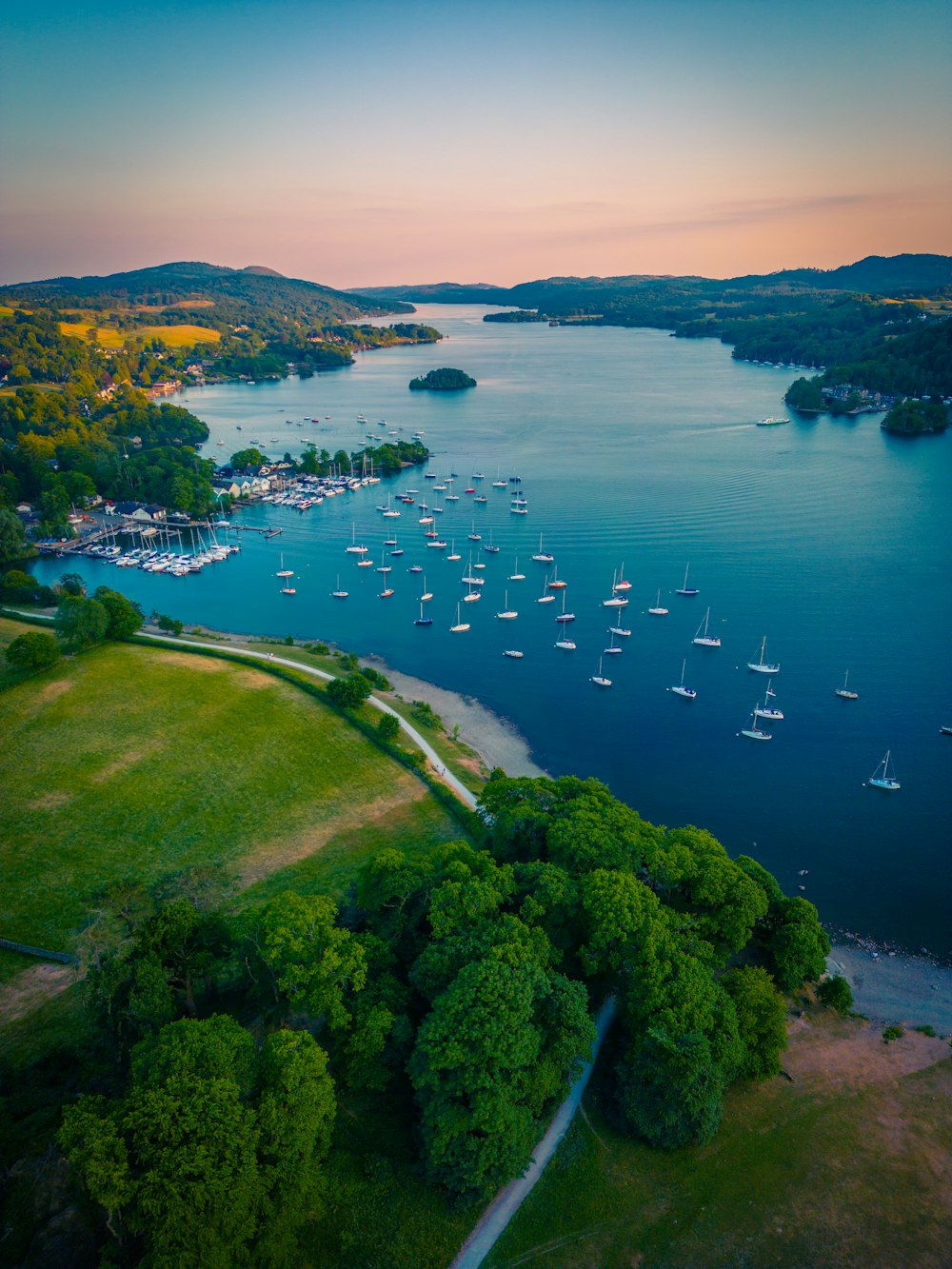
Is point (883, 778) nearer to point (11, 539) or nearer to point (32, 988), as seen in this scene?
point (32, 988)

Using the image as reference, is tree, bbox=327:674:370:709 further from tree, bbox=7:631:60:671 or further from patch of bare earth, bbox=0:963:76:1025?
patch of bare earth, bbox=0:963:76:1025

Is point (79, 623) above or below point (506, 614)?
above

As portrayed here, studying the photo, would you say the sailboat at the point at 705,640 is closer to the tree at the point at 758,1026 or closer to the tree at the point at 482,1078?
the tree at the point at 758,1026

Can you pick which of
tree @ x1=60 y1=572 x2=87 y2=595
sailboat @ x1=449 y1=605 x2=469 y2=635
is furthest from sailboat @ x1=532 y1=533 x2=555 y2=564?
tree @ x1=60 y1=572 x2=87 y2=595

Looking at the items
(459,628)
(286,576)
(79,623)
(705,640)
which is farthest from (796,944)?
(286,576)

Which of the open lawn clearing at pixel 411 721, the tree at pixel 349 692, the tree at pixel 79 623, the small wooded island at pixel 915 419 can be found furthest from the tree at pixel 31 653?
the small wooded island at pixel 915 419

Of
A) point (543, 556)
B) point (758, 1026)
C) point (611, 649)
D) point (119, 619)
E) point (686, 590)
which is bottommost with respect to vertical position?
point (611, 649)
